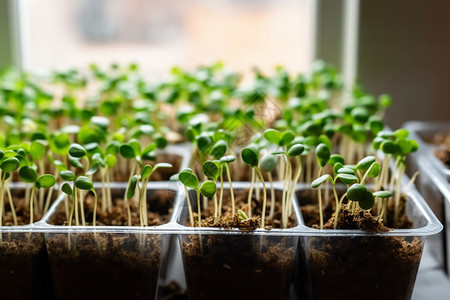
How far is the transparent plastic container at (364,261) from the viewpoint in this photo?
100 cm

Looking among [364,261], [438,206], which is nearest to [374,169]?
[364,261]

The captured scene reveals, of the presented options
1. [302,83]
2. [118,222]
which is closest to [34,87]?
[118,222]

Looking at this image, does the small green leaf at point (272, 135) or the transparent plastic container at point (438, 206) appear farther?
the transparent plastic container at point (438, 206)

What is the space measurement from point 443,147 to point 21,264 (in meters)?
1.09

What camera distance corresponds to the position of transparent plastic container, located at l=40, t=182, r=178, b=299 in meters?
1.03

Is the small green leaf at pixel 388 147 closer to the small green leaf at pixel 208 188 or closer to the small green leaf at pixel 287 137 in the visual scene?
the small green leaf at pixel 287 137

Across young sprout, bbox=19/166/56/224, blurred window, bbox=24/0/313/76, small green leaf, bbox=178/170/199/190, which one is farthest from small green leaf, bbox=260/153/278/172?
blurred window, bbox=24/0/313/76

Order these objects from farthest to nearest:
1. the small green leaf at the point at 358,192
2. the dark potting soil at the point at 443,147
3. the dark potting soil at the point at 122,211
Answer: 1. the dark potting soil at the point at 443,147
2. the dark potting soil at the point at 122,211
3. the small green leaf at the point at 358,192

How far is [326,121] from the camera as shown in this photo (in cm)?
133

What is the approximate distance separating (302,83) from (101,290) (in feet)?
2.84

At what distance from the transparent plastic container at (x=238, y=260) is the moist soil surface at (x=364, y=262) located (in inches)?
2.3

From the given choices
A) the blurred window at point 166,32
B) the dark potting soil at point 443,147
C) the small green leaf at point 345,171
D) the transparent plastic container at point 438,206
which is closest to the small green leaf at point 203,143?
the small green leaf at point 345,171

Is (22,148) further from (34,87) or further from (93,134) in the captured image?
(34,87)

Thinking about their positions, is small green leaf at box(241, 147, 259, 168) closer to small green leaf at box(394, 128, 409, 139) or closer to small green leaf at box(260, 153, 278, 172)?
small green leaf at box(260, 153, 278, 172)
